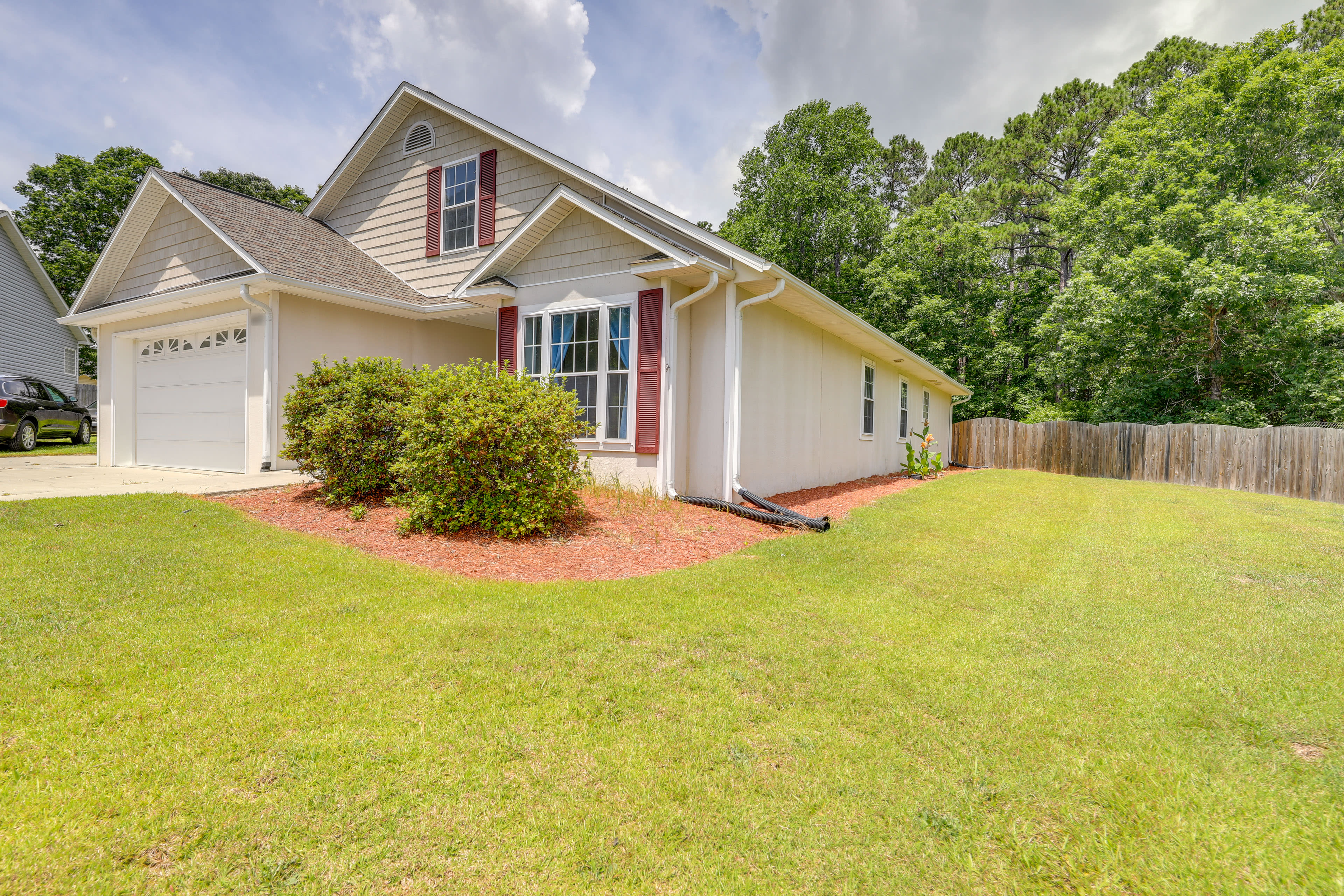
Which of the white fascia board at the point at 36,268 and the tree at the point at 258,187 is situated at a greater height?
the tree at the point at 258,187

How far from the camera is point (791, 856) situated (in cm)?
189

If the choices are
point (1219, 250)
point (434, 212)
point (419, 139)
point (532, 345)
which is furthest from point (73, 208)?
point (1219, 250)

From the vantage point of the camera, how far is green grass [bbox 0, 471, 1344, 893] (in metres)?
1.83

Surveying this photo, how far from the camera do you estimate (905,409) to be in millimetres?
17219

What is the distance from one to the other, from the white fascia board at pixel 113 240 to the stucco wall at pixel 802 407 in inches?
427

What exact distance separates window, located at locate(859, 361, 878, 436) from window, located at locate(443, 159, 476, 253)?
8725mm

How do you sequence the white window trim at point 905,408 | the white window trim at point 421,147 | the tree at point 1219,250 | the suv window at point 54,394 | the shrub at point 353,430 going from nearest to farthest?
the shrub at point 353,430, the white window trim at point 421,147, the suv window at point 54,394, the tree at point 1219,250, the white window trim at point 905,408

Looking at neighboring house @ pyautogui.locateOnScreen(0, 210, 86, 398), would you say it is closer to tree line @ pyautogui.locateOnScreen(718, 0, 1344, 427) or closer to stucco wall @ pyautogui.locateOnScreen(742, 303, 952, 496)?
stucco wall @ pyautogui.locateOnScreen(742, 303, 952, 496)

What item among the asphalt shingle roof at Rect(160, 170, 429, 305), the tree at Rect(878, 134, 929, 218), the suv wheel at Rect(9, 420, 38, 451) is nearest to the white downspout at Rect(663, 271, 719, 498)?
the asphalt shingle roof at Rect(160, 170, 429, 305)

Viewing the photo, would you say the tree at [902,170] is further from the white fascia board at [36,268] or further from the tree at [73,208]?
the tree at [73,208]

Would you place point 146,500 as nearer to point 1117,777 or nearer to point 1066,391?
point 1117,777

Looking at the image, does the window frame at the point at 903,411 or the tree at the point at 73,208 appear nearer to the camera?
the window frame at the point at 903,411

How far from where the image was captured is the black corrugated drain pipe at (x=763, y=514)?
23.5ft

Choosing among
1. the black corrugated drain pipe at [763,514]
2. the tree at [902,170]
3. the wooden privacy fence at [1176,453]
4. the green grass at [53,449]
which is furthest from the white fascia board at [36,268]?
the tree at [902,170]
